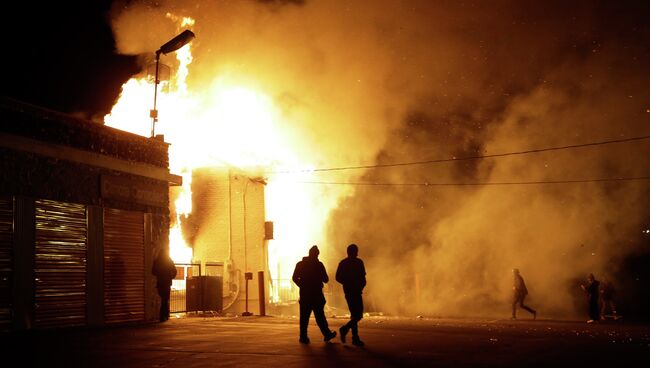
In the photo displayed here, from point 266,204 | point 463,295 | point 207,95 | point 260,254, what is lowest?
point 463,295

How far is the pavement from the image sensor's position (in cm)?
747

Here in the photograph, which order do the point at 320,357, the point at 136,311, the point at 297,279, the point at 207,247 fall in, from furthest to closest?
the point at 207,247 → the point at 136,311 → the point at 297,279 → the point at 320,357

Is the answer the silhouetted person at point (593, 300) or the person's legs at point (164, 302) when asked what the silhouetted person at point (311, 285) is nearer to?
the person's legs at point (164, 302)

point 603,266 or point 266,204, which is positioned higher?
point 266,204

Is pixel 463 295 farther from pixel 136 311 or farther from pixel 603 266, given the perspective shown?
pixel 136 311

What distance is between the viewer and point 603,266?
2439cm

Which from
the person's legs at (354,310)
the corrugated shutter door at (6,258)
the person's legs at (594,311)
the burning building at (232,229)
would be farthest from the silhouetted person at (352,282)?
the burning building at (232,229)

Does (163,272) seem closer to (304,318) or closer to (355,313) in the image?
(304,318)

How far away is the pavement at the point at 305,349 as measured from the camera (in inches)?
294

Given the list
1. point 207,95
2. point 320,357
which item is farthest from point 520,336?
point 207,95

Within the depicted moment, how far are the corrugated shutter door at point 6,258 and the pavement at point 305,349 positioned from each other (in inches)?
16.8

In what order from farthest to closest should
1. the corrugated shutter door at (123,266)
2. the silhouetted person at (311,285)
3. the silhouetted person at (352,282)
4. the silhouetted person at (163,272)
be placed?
the silhouetted person at (163,272) → the corrugated shutter door at (123,266) → the silhouetted person at (311,285) → the silhouetted person at (352,282)

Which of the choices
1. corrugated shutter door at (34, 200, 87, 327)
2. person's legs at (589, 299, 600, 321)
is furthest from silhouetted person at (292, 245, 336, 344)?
person's legs at (589, 299, 600, 321)

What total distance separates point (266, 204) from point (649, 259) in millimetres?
16086
